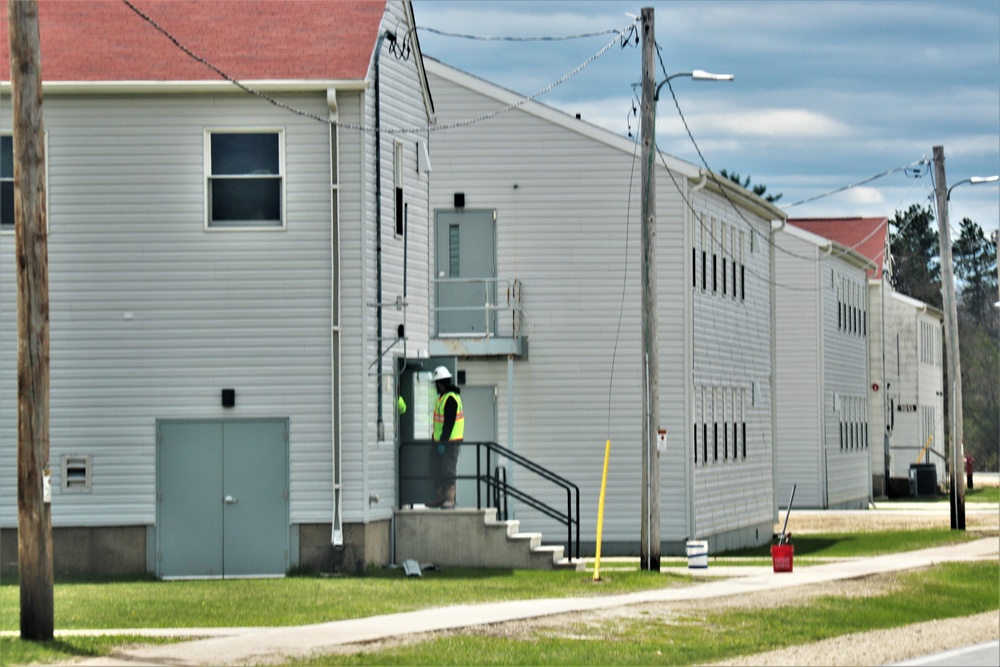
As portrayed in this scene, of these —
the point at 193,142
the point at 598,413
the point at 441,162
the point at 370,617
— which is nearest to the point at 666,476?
the point at 598,413

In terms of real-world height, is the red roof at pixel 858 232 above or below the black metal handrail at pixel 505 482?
above

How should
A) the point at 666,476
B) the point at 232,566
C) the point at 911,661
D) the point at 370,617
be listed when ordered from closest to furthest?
the point at 911,661 → the point at 370,617 → the point at 232,566 → the point at 666,476

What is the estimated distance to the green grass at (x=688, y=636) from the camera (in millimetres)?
15070

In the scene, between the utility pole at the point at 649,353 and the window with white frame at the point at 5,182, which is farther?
the utility pole at the point at 649,353

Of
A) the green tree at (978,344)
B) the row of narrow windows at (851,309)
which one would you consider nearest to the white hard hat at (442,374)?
the row of narrow windows at (851,309)

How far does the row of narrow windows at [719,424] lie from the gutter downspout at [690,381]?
0.53m

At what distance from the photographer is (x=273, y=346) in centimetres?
2306

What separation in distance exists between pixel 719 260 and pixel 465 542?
1306cm

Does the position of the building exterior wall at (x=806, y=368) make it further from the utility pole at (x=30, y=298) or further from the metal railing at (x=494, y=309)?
the utility pole at (x=30, y=298)

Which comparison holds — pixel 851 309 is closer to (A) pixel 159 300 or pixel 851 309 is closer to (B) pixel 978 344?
(A) pixel 159 300

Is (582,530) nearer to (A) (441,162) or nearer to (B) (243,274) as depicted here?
(A) (441,162)

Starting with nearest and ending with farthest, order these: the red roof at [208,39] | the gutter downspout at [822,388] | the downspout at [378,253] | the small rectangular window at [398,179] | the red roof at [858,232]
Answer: the red roof at [208,39], the downspout at [378,253], the small rectangular window at [398,179], the gutter downspout at [822,388], the red roof at [858,232]

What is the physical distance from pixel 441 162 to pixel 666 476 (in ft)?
24.0

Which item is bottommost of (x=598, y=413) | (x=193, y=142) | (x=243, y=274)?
(x=598, y=413)
